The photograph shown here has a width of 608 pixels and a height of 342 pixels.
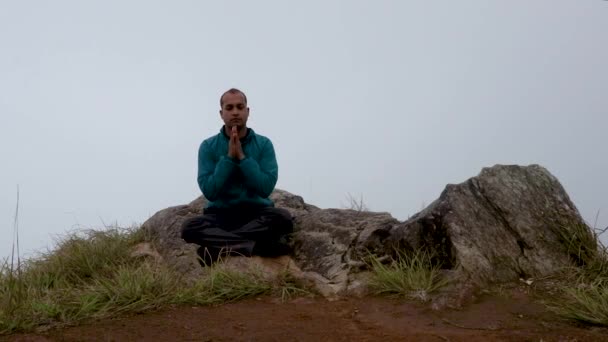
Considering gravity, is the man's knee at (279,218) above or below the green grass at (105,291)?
above

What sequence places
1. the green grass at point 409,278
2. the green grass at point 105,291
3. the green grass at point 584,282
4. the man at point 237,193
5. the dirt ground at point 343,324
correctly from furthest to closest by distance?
1. the man at point 237,193
2. the green grass at point 409,278
3. the green grass at point 105,291
4. the green grass at point 584,282
5. the dirt ground at point 343,324

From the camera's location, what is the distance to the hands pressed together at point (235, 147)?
542 centimetres

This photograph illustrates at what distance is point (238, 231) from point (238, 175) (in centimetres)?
51

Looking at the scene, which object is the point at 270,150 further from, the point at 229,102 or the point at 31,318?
the point at 31,318

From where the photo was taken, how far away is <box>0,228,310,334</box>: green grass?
3.93 m

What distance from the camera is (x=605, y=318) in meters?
3.57

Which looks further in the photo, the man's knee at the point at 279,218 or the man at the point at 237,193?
the man's knee at the point at 279,218

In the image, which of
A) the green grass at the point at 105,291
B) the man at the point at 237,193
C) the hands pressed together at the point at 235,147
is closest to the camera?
the green grass at the point at 105,291

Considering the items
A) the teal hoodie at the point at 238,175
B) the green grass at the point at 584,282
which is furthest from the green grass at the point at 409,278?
the teal hoodie at the point at 238,175

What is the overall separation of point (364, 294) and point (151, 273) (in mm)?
1540

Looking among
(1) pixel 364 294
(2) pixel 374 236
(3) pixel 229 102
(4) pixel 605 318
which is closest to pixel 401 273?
(1) pixel 364 294

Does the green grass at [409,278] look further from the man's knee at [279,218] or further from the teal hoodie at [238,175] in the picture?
the teal hoodie at [238,175]

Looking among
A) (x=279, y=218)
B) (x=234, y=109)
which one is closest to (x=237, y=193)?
(x=279, y=218)

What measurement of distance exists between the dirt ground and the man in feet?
4.35
